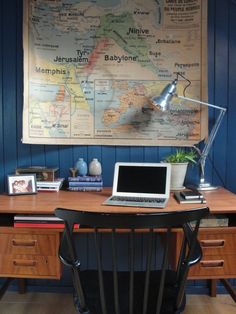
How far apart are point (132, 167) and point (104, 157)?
0.33 metres

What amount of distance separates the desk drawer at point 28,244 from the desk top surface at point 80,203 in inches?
5.3

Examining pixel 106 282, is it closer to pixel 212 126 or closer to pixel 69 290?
pixel 69 290

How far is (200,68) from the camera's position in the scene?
2178 mm

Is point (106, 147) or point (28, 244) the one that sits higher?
point (106, 147)

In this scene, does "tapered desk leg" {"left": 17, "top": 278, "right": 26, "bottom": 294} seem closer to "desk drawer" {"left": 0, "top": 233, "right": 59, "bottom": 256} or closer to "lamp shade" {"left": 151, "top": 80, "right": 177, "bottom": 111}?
"desk drawer" {"left": 0, "top": 233, "right": 59, "bottom": 256}

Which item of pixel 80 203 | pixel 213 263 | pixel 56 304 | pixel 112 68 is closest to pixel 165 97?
pixel 112 68

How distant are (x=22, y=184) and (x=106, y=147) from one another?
0.60 metres

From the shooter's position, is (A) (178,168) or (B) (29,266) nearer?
(B) (29,266)

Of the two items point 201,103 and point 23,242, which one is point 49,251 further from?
point 201,103

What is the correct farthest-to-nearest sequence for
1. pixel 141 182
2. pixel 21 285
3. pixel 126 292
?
pixel 21 285
pixel 141 182
pixel 126 292

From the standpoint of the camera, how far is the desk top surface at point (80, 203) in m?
1.64

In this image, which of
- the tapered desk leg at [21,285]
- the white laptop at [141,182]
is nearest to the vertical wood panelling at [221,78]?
the white laptop at [141,182]

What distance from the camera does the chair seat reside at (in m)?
1.30

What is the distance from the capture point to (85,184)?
82.6 inches
